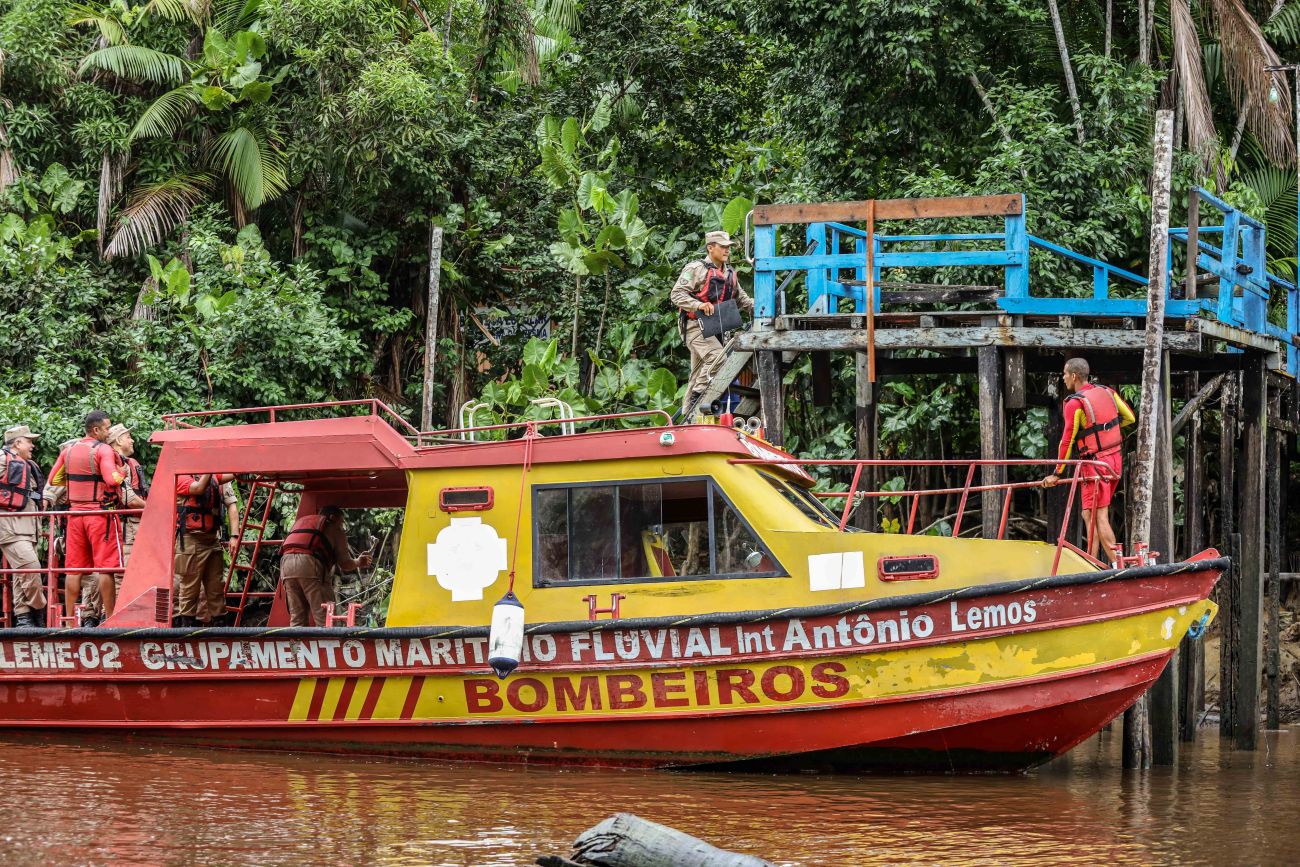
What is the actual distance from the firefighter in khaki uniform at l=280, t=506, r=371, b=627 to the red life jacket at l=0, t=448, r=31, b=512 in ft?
9.30

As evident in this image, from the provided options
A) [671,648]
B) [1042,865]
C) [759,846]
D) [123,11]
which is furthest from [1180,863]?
[123,11]

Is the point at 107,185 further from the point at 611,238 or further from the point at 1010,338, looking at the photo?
the point at 1010,338

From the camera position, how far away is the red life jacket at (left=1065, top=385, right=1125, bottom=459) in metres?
10.9

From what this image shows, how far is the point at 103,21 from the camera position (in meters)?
19.9

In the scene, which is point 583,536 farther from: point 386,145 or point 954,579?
point 386,145

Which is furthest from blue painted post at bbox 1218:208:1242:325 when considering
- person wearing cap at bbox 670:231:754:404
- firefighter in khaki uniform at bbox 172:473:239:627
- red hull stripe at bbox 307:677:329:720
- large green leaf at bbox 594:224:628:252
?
large green leaf at bbox 594:224:628:252

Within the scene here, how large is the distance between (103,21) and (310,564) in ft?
36.9

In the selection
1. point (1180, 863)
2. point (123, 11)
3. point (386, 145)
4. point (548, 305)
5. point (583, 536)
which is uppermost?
point (123, 11)

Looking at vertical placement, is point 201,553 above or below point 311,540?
below

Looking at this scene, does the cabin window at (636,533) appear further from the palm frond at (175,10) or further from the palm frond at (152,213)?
the palm frond at (175,10)

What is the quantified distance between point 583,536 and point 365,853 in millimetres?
3142

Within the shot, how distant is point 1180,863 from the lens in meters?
7.63

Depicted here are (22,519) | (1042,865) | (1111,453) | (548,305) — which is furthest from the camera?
(548,305)

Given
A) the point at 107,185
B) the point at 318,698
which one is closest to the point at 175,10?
the point at 107,185
